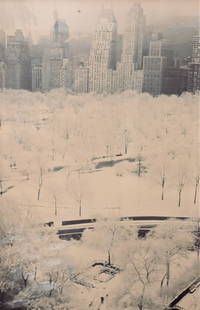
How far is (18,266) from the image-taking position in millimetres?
5930

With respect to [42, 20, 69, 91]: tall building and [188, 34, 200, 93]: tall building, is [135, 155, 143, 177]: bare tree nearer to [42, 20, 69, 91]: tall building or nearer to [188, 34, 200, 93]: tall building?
[188, 34, 200, 93]: tall building

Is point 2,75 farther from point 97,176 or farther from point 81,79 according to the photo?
point 97,176

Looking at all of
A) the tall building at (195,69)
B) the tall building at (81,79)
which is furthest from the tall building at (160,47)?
the tall building at (81,79)

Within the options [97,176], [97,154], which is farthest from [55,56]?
[97,176]

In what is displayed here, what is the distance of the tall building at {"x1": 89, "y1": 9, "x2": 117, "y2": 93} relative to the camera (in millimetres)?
6152

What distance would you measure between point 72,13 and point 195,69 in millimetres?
1866

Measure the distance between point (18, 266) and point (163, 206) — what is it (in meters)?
2.18

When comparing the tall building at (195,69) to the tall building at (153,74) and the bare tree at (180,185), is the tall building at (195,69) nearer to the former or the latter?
the tall building at (153,74)

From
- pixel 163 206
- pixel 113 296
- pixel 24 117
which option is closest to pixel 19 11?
pixel 24 117

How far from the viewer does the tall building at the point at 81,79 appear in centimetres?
638

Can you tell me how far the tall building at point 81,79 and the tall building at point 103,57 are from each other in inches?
2.5

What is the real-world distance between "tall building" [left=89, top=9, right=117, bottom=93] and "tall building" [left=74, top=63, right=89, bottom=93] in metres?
0.06

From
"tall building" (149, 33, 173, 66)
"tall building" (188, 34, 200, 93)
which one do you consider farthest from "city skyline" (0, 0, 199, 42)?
"tall building" (188, 34, 200, 93)

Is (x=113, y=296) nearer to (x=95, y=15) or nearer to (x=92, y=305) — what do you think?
(x=92, y=305)
